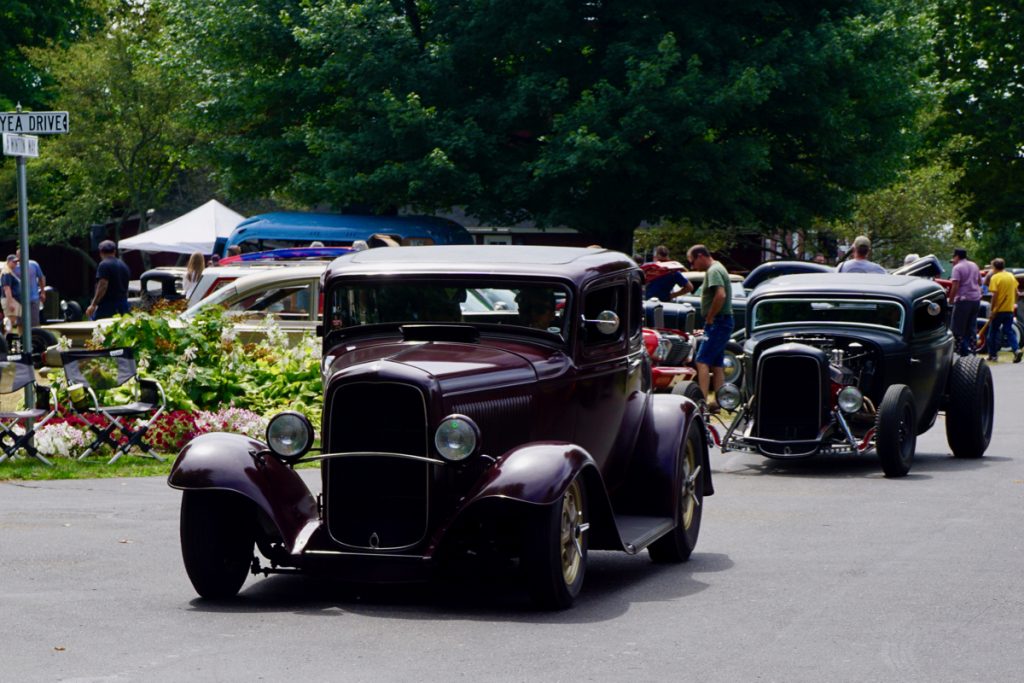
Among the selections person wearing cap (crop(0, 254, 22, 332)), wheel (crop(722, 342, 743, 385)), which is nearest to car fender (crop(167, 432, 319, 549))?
wheel (crop(722, 342, 743, 385))

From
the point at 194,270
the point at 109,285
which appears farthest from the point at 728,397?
the point at 109,285

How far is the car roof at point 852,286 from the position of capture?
549 inches

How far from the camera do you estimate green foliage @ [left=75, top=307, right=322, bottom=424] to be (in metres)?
14.7

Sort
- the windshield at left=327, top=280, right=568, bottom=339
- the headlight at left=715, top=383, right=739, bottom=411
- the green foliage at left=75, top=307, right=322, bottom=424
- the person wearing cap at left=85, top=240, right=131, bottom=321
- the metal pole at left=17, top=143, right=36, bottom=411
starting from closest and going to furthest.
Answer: the windshield at left=327, top=280, right=568, bottom=339 → the metal pole at left=17, top=143, right=36, bottom=411 → the headlight at left=715, top=383, right=739, bottom=411 → the green foliage at left=75, top=307, right=322, bottom=424 → the person wearing cap at left=85, top=240, right=131, bottom=321

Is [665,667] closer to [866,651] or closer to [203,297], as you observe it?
[866,651]

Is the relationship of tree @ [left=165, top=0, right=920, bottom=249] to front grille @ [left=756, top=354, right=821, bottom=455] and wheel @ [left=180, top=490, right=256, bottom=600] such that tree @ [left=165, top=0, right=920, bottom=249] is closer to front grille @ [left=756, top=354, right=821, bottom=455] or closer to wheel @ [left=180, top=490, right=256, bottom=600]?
front grille @ [left=756, top=354, right=821, bottom=455]

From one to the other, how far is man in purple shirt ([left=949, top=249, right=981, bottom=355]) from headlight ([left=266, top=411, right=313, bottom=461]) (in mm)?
20588

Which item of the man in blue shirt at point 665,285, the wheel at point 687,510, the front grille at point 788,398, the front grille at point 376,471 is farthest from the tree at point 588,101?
the front grille at point 376,471

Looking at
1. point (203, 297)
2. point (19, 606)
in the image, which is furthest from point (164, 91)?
point (19, 606)

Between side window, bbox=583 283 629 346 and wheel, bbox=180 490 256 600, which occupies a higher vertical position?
side window, bbox=583 283 629 346

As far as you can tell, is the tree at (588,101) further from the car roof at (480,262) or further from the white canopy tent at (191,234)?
the car roof at (480,262)

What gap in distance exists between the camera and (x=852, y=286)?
14086 millimetres

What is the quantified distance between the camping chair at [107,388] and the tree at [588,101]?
51.9ft

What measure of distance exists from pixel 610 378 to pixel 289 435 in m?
1.90
